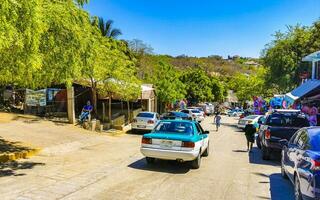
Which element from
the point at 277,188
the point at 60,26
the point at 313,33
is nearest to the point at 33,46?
the point at 60,26

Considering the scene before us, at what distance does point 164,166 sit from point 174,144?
1150 mm

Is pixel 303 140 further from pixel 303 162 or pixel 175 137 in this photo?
pixel 175 137

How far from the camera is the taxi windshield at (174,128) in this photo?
13406 mm

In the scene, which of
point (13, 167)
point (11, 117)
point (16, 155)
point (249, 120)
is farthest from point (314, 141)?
point (249, 120)

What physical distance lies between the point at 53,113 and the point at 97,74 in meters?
4.00

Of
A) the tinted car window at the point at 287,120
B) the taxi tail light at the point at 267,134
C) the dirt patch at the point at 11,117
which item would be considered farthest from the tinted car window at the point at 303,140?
the dirt patch at the point at 11,117

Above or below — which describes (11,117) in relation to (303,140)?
above

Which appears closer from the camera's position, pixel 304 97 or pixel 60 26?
pixel 60 26

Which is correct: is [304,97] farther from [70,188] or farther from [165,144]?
[70,188]

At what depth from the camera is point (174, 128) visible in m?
13.6

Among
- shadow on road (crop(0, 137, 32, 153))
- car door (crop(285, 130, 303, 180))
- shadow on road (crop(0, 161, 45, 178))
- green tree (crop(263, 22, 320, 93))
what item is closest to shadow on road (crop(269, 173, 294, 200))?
car door (crop(285, 130, 303, 180))

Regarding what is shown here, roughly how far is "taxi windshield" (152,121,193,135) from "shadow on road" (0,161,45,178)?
13.1ft

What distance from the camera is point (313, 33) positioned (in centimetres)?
3878

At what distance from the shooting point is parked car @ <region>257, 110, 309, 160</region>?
15.3 meters
